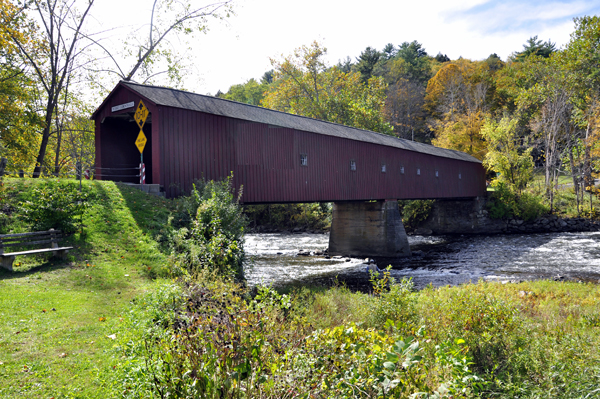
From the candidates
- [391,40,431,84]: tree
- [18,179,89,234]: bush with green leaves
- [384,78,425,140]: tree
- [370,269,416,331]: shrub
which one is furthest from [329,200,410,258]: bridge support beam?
[391,40,431,84]: tree

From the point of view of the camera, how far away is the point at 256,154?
1293 centimetres

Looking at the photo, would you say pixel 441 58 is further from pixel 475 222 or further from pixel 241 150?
pixel 241 150

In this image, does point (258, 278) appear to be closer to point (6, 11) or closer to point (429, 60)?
point (6, 11)

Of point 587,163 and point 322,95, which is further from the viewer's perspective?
point 322,95

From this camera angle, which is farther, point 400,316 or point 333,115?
point 333,115

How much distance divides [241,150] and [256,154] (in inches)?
24.3

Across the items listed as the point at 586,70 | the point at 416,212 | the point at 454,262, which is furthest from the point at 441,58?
the point at 454,262

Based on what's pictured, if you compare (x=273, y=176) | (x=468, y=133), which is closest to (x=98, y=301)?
(x=273, y=176)

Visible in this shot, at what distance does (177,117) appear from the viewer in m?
11.1

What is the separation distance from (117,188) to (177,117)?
2.60m

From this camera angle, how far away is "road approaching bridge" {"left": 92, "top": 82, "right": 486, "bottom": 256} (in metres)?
11.2

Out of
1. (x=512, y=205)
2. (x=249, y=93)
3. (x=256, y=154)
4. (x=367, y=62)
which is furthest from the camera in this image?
(x=249, y=93)

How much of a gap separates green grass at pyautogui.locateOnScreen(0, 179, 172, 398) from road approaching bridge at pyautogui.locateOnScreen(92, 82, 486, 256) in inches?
75.9

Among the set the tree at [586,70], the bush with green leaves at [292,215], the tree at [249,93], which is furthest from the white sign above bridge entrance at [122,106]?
the tree at [249,93]
